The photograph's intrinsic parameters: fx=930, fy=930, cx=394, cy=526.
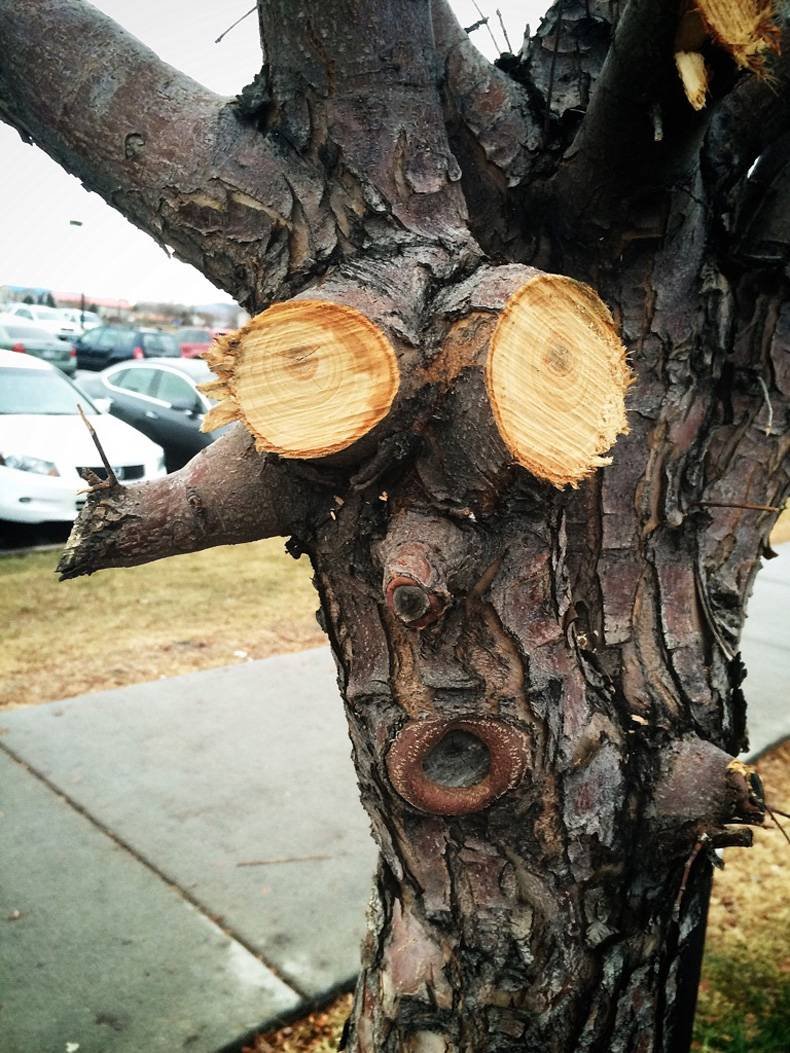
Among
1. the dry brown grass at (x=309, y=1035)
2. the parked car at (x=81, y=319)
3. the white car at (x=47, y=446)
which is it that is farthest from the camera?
the parked car at (x=81, y=319)

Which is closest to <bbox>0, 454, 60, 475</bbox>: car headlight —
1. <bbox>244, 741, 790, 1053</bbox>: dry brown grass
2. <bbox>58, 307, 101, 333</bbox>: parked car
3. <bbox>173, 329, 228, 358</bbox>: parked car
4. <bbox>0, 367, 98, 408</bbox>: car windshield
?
<bbox>0, 367, 98, 408</bbox>: car windshield

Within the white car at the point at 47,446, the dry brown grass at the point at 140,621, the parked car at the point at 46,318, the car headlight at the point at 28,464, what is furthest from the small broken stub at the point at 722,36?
the parked car at the point at 46,318

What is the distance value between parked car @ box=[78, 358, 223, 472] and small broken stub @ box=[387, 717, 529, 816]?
9.30 meters

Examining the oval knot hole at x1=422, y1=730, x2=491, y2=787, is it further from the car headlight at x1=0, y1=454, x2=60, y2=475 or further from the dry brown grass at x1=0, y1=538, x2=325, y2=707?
the car headlight at x1=0, y1=454, x2=60, y2=475

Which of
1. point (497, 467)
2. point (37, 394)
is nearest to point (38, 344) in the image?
point (37, 394)

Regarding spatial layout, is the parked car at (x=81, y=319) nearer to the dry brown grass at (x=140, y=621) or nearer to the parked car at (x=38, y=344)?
the parked car at (x=38, y=344)

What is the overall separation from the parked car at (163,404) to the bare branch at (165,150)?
29.1 ft

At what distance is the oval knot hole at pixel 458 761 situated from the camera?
176cm

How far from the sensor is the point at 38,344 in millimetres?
21047

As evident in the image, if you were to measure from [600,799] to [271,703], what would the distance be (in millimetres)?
3222

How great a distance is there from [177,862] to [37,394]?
6656 millimetres

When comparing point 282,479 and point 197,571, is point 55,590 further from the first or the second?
point 282,479

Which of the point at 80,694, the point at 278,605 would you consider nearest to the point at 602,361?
the point at 80,694

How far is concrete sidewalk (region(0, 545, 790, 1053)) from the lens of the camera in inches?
107
